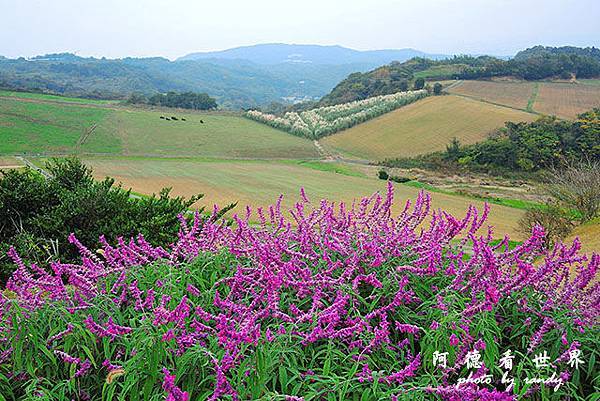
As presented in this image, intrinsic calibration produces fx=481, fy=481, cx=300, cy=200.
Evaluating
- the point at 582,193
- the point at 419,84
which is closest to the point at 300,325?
the point at 582,193

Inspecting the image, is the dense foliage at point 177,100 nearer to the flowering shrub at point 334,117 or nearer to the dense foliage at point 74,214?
the flowering shrub at point 334,117

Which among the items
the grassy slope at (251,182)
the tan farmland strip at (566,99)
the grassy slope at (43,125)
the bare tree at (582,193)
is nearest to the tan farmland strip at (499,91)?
the tan farmland strip at (566,99)

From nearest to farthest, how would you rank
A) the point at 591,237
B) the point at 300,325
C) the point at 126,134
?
the point at 300,325
the point at 591,237
the point at 126,134

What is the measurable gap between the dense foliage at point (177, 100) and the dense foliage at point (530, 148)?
50589 mm

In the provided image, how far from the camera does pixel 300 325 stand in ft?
9.52

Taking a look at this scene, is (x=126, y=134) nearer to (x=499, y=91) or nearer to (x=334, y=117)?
(x=334, y=117)

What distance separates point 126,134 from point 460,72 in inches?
2728

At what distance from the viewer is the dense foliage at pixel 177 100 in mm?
88656

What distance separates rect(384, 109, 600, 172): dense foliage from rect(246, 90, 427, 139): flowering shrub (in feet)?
57.9

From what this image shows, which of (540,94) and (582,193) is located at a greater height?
(540,94)

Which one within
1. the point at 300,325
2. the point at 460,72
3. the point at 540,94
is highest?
the point at 460,72

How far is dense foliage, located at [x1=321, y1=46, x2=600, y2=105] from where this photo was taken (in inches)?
3413

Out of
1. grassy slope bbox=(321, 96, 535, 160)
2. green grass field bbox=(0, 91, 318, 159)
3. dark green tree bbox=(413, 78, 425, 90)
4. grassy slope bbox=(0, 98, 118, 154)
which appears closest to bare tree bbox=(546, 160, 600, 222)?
grassy slope bbox=(321, 96, 535, 160)

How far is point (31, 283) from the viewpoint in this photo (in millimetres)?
3174
